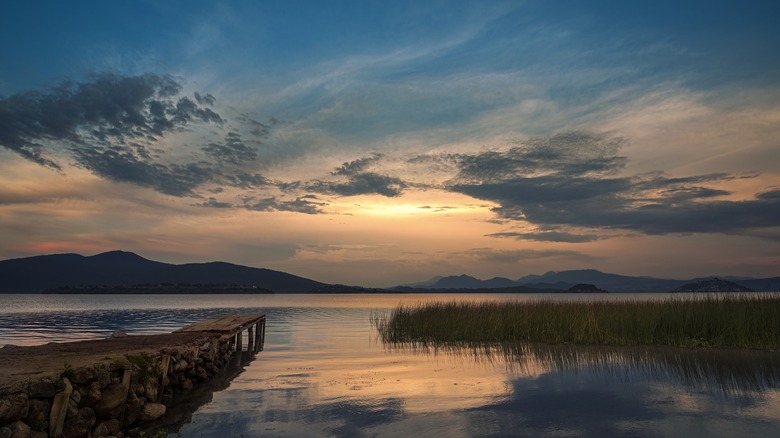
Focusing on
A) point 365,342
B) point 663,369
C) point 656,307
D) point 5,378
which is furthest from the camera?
point 365,342

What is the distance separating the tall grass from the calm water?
68.1 inches

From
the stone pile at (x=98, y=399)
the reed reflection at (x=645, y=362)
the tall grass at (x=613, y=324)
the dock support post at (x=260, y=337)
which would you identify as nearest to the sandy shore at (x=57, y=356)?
the stone pile at (x=98, y=399)

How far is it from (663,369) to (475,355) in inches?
268

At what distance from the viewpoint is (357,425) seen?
1052 centimetres

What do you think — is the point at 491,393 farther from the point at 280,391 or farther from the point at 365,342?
the point at 365,342

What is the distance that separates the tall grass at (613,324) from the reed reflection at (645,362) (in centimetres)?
111

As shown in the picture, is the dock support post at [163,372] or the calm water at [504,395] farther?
the dock support post at [163,372]

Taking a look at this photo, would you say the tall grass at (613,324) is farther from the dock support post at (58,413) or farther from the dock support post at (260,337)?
the dock support post at (58,413)

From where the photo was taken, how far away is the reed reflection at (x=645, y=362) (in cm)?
1429

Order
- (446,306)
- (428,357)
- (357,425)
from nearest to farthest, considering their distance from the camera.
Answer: (357,425)
(428,357)
(446,306)

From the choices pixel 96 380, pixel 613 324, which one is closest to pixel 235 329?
pixel 96 380

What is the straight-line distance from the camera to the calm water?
10.3m

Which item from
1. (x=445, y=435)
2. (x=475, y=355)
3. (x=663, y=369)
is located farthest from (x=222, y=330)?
(x=663, y=369)

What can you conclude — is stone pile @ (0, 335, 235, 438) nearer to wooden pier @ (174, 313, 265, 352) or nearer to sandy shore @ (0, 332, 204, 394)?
sandy shore @ (0, 332, 204, 394)
